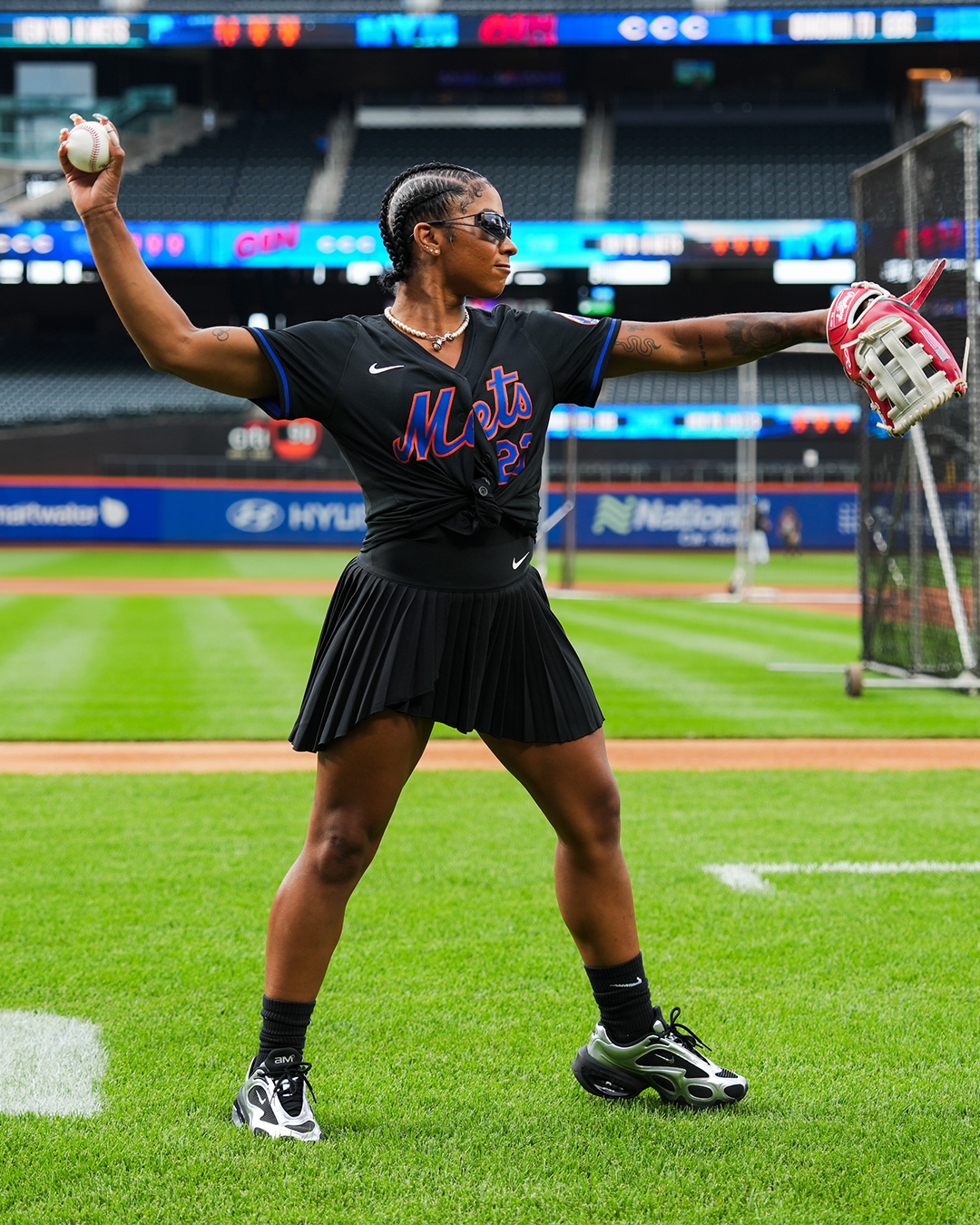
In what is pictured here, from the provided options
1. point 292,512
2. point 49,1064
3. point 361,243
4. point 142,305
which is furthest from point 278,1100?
point 361,243

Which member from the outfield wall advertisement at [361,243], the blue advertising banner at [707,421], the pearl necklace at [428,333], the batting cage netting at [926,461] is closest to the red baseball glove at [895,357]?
the pearl necklace at [428,333]

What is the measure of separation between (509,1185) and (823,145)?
40.6m

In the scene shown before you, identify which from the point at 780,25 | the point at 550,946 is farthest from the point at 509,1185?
the point at 780,25

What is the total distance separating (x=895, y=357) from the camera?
2904 millimetres

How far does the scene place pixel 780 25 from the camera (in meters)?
35.4

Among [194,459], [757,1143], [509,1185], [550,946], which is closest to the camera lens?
[509,1185]

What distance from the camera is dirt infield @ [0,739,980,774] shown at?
7383mm

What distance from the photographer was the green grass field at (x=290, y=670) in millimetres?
8875

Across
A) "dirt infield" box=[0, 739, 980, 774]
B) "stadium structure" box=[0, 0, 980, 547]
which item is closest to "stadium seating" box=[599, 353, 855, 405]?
"stadium structure" box=[0, 0, 980, 547]

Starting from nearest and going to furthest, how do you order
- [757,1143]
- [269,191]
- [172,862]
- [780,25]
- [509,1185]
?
[509,1185] → [757,1143] → [172,862] → [780,25] → [269,191]

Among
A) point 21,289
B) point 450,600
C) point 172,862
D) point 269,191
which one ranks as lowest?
point 172,862

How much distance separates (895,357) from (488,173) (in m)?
38.2

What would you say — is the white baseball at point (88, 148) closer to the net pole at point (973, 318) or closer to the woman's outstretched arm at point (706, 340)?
the woman's outstretched arm at point (706, 340)

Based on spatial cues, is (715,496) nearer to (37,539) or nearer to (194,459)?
(194,459)
